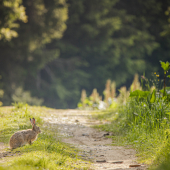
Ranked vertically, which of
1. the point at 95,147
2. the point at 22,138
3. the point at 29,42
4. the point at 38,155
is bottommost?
the point at 95,147

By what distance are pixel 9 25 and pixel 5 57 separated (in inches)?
216

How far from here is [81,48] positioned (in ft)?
81.7

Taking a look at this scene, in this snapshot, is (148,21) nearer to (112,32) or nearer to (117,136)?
(112,32)

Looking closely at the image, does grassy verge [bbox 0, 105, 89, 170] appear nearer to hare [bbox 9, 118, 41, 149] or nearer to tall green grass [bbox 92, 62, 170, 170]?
hare [bbox 9, 118, 41, 149]

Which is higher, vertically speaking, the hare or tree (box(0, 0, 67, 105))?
tree (box(0, 0, 67, 105))

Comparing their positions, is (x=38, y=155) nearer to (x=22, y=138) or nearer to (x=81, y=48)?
(x=22, y=138)

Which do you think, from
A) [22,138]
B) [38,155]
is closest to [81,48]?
[22,138]

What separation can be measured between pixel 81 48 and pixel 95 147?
20685mm

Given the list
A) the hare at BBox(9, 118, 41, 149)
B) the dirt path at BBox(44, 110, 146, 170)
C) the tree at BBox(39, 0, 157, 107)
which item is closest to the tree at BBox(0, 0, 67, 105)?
the tree at BBox(39, 0, 157, 107)

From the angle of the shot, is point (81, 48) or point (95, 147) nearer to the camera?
point (95, 147)

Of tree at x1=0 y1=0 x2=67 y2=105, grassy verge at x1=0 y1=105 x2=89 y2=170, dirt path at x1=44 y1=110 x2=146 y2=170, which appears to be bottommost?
dirt path at x1=44 y1=110 x2=146 y2=170

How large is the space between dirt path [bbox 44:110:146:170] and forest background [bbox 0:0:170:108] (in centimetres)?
1209

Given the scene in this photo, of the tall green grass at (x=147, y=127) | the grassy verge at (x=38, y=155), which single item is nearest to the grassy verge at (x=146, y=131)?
the tall green grass at (x=147, y=127)

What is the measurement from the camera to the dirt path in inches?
148
